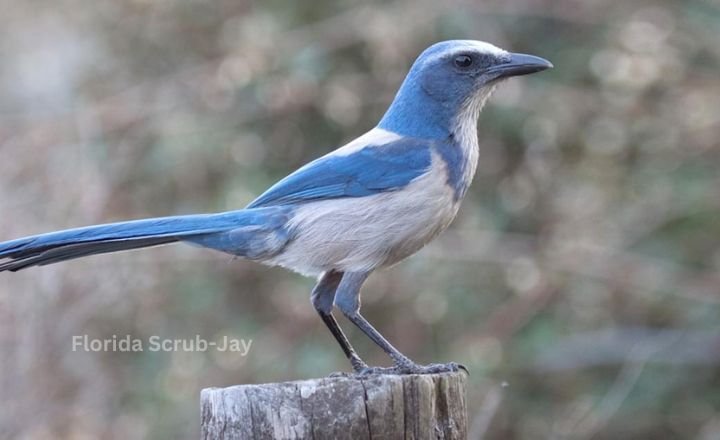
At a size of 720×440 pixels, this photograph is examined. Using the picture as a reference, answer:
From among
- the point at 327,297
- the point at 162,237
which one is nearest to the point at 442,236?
the point at 327,297

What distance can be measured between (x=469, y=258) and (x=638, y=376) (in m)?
1.39

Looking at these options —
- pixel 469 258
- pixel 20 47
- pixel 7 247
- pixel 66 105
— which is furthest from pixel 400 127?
pixel 20 47

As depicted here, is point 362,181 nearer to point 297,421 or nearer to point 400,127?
point 400,127

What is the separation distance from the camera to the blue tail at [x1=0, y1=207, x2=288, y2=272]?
459 cm

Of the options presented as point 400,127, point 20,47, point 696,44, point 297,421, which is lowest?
point 297,421

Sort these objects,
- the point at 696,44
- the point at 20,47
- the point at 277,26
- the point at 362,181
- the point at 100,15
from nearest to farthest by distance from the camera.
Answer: the point at 362,181 < the point at 696,44 < the point at 277,26 < the point at 100,15 < the point at 20,47

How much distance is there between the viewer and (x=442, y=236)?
836cm

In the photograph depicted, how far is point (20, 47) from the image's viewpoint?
39.5 feet

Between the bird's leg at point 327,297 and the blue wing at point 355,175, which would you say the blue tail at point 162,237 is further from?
the bird's leg at point 327,297

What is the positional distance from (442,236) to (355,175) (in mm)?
3187

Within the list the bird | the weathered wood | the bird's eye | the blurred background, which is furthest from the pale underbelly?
the blurred background

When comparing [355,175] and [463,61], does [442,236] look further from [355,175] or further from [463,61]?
[355,175]

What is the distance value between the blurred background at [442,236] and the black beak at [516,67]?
2.79 m

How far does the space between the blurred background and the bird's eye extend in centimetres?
284
